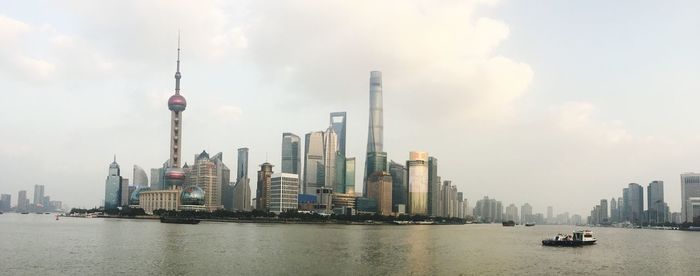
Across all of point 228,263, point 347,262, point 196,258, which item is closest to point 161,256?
point 196,258

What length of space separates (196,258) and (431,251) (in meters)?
55.1

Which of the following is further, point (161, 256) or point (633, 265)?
point (633, 265)

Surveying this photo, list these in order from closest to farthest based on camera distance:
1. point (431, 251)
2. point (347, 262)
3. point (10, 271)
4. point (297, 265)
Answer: point (10, 271)
point (297, 265)
point (347, 262)
point (431, 251)

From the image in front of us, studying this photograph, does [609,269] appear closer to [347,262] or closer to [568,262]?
[568,262]

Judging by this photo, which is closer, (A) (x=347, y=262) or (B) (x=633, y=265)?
(A) (x=347, y=262)

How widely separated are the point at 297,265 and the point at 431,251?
4812 centimetres

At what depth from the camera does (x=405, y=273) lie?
289 feet

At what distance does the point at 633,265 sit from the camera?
112 m

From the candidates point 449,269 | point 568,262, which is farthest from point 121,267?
point 568,262

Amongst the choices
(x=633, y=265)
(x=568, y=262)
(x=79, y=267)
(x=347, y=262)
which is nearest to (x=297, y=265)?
(x=347, y=262)

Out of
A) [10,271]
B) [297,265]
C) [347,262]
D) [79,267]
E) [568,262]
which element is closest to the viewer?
[10,271]

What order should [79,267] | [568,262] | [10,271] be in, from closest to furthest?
[10,271] → [79,267] → [568,262]

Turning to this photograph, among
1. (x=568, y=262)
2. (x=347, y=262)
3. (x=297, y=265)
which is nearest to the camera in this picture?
(x=297, y=265)

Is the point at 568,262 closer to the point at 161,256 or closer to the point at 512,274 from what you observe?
the point at 512,274
